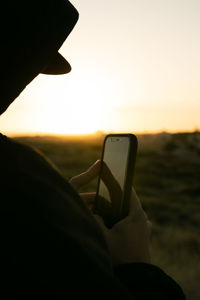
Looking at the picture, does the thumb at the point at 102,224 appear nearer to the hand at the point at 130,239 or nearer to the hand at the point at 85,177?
the hand at the point at 130,239

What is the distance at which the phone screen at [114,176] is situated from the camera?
1716 millimetres

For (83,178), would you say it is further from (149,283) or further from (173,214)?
(173,214)

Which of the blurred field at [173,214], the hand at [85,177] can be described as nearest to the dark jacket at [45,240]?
the hand at [85,177]

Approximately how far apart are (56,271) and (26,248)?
2.6 inches

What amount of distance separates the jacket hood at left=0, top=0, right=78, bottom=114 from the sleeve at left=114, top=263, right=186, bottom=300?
60 cm

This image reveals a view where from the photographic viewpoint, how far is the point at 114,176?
1.94 metres

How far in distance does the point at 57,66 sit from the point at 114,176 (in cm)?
75

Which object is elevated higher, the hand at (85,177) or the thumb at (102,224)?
the hand at (85,177)

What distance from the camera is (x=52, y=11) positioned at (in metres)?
1.09

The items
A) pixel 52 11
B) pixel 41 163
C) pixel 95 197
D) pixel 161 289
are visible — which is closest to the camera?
pixel 41 163

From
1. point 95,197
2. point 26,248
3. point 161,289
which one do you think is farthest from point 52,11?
point 95,197

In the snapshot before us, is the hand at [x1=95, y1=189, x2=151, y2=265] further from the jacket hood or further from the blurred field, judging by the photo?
the blurred field

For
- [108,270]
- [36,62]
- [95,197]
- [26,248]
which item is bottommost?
[95,197]

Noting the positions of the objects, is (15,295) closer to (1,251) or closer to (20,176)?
(1,251)
